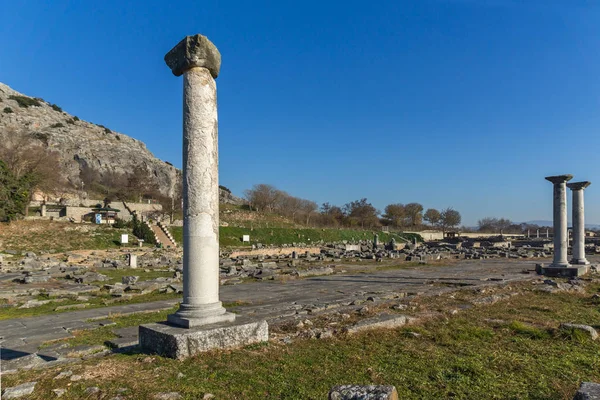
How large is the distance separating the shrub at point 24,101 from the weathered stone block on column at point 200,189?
123 meters

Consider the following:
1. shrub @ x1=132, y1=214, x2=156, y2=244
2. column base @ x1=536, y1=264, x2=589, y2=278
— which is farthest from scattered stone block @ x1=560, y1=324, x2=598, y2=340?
shrub @ x1=132, y1=214, x2=156, y2=244

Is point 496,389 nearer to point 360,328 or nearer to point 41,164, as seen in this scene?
point 360,328

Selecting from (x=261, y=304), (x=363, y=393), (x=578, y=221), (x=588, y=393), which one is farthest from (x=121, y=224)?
(x=588, y=393)

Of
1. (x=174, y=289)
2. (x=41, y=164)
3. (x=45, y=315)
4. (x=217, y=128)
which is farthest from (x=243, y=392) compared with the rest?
(x=41, y=164)

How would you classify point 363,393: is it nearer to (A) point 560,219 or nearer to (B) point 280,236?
(A) point 560,219

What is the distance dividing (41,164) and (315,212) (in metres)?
53.3

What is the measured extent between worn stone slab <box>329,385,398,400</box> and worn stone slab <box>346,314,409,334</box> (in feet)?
12.0

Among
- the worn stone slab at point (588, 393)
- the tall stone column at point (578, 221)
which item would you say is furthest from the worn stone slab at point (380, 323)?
the tall stone column at point (578, 221)

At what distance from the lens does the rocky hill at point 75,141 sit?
92.4m

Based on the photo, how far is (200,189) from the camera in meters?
6.68

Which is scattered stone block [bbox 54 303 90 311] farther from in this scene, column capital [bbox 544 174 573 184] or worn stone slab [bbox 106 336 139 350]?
column capital [bbox 544 174 573 184]

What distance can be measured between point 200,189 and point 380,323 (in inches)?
166

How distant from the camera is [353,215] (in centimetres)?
8569

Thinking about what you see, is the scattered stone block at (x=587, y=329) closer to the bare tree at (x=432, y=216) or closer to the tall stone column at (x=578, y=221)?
the tall stone column at (x=578, y=221)
